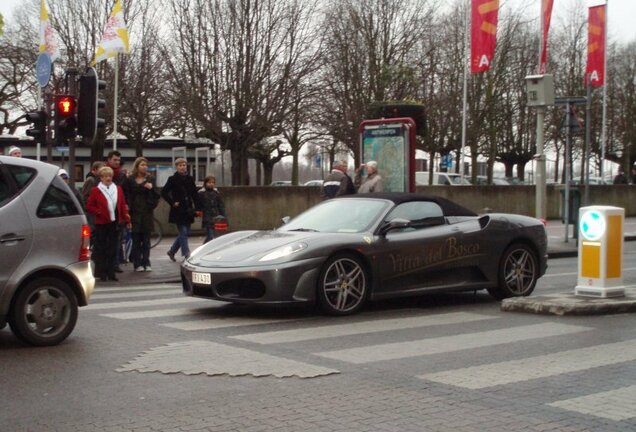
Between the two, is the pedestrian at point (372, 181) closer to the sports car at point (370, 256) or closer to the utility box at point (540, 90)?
the utility box at point (540, 90)

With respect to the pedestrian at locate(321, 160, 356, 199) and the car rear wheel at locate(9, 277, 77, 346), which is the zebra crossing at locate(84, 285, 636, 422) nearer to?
the car rear wheel at locate(9, 277, 77, 346)

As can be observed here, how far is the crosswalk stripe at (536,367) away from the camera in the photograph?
6863 millimetres

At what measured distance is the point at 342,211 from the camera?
1124cm

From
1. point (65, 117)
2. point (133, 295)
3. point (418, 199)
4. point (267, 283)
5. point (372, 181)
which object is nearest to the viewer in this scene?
point (267, 283)

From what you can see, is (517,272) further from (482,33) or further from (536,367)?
(482,33)

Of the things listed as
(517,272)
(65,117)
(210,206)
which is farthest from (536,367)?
(210,206)

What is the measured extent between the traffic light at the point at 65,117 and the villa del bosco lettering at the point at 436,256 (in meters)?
6.31

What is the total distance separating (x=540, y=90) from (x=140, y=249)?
8546 millimetres

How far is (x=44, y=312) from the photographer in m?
8.20

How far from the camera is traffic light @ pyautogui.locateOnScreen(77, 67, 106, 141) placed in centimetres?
1435

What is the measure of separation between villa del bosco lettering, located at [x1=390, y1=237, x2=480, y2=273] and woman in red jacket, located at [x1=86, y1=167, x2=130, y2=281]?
5.11 m

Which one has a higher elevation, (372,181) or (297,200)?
(372,181)

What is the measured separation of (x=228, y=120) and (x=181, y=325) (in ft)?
105

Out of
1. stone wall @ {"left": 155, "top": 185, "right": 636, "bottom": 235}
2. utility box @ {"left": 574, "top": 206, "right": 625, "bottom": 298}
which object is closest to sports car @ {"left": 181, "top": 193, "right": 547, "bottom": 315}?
utility box @ {"left": 574, "top": 206, "right": 625, "bottom": 298}
